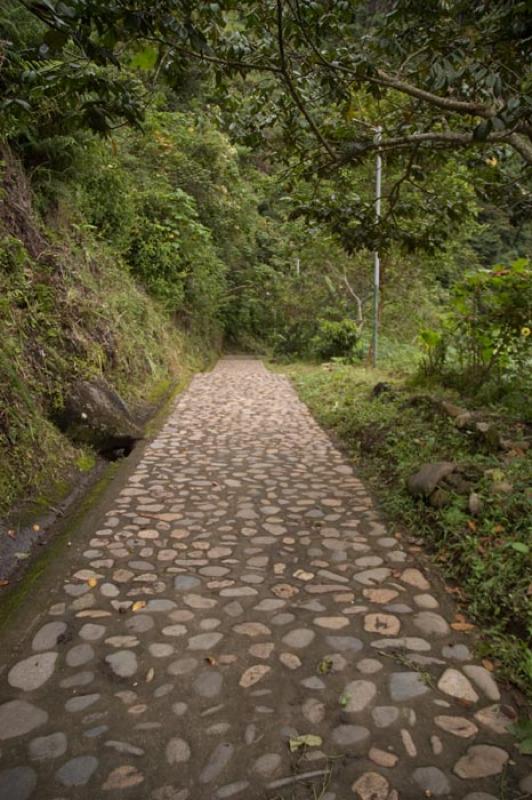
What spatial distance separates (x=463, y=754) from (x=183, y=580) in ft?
6.05

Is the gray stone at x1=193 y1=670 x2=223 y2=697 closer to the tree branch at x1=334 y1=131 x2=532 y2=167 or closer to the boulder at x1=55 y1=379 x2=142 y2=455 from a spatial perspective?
the boulder at x1=55 y1=379 x2=142 y2=455

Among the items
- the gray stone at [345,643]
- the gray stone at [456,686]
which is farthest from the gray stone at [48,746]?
the gray stone at [456,686]

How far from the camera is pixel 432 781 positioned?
76.7 inches

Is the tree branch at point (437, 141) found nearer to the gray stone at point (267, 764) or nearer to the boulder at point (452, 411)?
the boulder at point (452, 411)

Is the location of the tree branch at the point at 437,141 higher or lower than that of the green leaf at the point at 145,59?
lower

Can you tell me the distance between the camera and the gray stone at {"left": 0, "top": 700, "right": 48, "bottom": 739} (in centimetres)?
217

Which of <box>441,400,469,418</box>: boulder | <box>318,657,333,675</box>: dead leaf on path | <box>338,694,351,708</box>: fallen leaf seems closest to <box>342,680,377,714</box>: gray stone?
<box>338,694,351,708</box>: fallen leaf

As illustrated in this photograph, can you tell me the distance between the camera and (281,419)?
8477 mm

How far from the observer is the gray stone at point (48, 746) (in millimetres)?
2051

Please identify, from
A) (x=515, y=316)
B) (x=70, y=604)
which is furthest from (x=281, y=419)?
(x=70, y=604)

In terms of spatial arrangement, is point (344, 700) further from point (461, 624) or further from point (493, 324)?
point (493, 324)

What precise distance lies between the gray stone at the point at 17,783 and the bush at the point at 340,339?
42.7ft

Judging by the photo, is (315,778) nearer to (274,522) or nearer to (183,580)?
(183,580)

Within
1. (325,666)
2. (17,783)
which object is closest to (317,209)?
(325,666)
